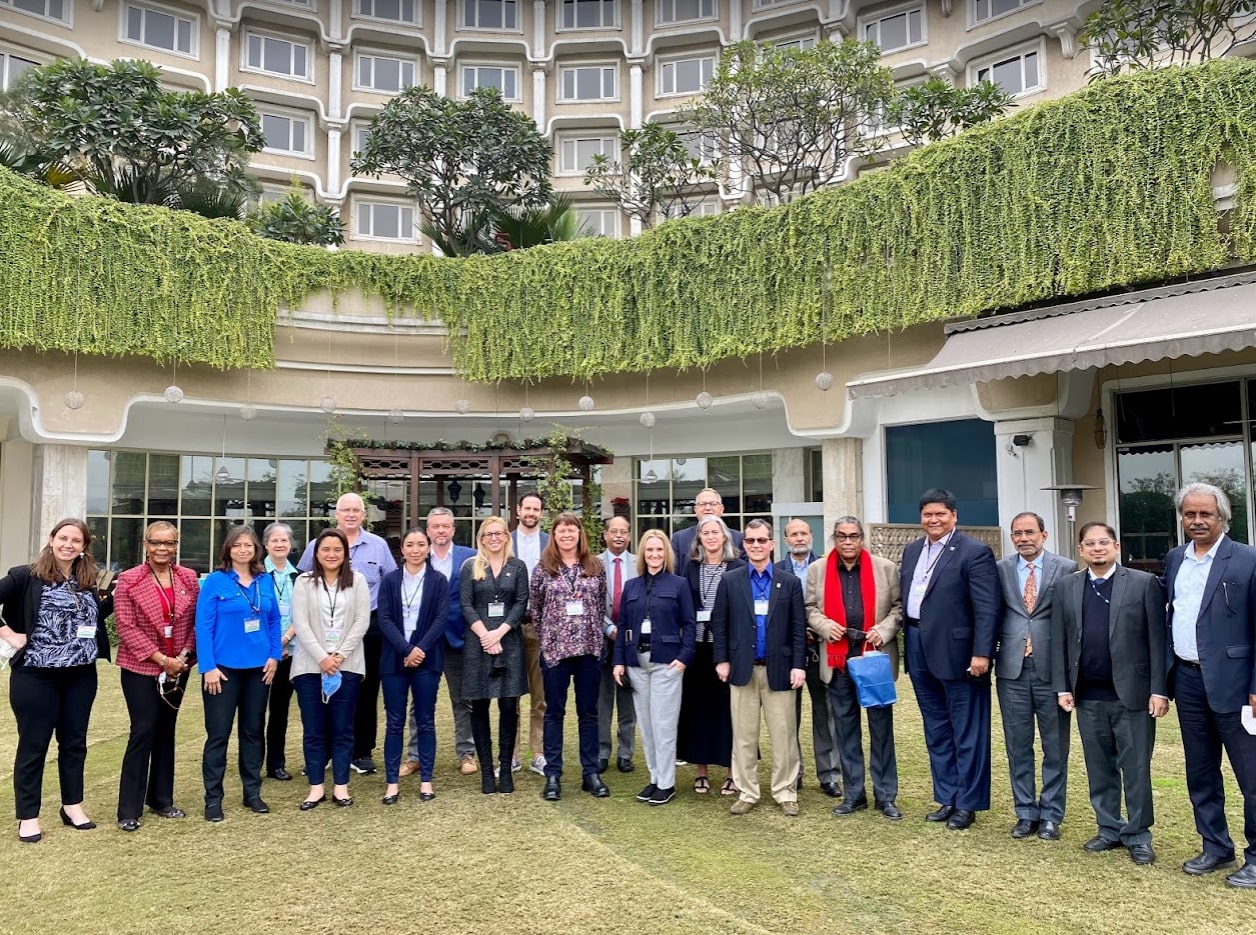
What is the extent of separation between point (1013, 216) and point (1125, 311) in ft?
5.10

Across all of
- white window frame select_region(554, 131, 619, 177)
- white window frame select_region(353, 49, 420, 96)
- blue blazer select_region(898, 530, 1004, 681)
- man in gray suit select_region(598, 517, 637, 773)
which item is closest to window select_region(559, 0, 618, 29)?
white window frame select_region(554, 131, 619, 177)

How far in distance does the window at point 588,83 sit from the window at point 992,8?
349 inches

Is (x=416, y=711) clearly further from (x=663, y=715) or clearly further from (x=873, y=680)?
(x=873, y=680)

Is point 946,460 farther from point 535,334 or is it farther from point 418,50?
point 418,50

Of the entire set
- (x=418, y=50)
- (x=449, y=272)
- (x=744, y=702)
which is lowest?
(x=744, y=702)

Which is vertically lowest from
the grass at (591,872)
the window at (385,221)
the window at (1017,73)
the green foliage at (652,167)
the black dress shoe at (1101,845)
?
the grass at (591,872)

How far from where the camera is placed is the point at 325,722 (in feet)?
16.6

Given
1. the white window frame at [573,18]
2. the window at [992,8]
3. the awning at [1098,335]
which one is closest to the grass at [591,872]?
the awning at [1098,335]

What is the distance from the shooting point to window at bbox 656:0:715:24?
77.5 feet

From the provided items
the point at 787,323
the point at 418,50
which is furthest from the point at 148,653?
the point at 418,50

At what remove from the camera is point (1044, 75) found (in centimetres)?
1942

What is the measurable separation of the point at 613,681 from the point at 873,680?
1.79 m

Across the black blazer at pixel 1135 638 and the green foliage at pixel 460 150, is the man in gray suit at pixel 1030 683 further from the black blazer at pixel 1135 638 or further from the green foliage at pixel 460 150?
the green foliage at pixel 460 150

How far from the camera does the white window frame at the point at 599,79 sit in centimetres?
2456
